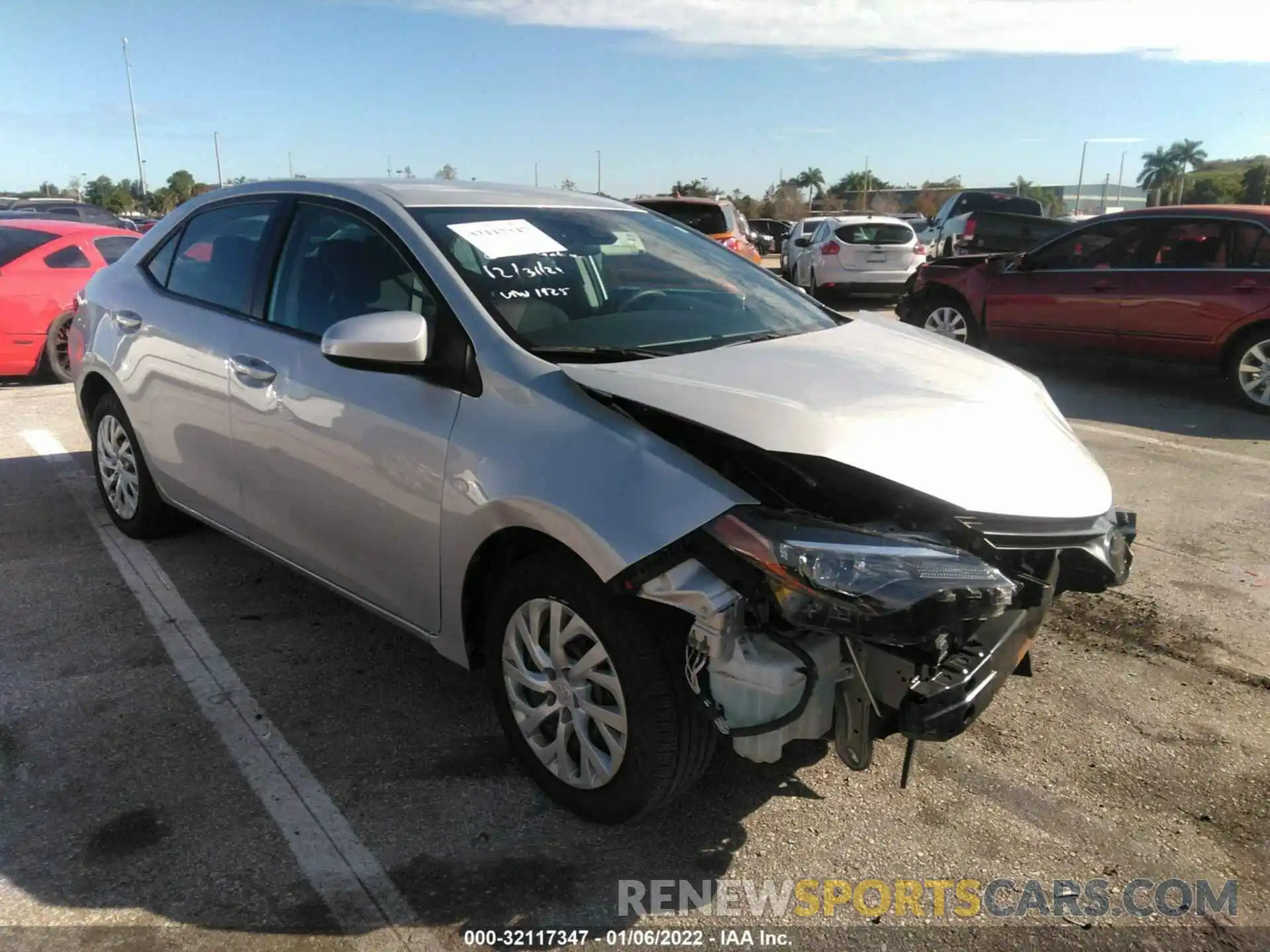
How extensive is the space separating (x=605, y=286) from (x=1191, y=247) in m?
7.02

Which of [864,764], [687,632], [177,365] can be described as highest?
[177,365]

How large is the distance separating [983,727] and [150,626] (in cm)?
323

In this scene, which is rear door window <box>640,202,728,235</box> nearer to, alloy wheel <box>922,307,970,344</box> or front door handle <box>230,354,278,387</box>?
alloy wheel <box>922,307,970,344</box>

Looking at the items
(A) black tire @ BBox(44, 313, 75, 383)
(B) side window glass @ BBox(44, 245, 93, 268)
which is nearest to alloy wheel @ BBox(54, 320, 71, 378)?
(A) black tire @ BBox(44, 313, 75, 383)

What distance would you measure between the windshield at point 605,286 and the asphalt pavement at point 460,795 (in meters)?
1.11

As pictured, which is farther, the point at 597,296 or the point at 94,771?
the point at 597,296

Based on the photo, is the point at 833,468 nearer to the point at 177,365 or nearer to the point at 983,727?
the point at 983,727

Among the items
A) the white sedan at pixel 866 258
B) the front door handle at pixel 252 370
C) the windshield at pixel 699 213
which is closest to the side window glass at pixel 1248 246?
the white sedan at pixel 866 258

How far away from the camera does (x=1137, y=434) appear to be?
7.26m

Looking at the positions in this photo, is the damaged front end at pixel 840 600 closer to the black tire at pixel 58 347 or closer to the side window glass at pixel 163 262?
the side window glass at pixel 163 262

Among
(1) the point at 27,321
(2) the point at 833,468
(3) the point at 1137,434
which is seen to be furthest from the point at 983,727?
(1) the point at 27,321

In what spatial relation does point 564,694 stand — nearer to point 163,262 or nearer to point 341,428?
point 341,428

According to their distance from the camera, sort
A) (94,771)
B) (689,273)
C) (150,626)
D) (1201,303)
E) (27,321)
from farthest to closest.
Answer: (27,321), (1201,303), (150,626), (689,273), (94,771)

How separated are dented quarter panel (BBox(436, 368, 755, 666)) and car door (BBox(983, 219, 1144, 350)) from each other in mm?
7568
